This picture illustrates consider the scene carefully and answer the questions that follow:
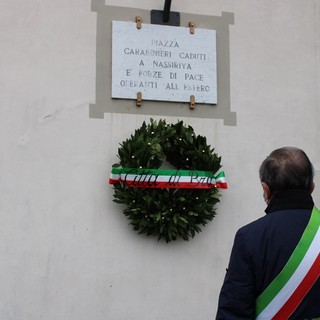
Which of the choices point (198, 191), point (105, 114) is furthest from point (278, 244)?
point (105, 114)

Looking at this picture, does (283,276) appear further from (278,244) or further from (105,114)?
(105,114)

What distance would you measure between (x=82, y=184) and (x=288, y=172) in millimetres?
2659

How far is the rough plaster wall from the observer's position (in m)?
4.97

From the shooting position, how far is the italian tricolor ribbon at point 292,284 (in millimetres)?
2633

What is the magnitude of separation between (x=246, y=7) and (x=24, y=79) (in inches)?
82.1

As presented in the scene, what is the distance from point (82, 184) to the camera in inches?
202

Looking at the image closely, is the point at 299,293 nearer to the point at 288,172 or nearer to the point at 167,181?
the point at 288,172

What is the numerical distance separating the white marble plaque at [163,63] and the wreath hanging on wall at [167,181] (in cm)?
34

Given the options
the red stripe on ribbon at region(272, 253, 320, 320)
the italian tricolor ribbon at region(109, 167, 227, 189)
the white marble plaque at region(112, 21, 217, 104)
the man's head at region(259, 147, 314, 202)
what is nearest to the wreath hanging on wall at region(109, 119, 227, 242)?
the italian tricolor ribbon at region(109, 167, 227, 189)

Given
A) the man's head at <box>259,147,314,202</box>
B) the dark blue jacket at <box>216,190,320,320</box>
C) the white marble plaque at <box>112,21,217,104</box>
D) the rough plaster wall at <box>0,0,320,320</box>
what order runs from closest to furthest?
1. the dark blue jacket at <box>216,190,320,320</box>
2. the man's head at <box>259,147,314,202</box>
3. the rough plaster wall at <box>0,0,320,320</box>
4. the white marble plaque at <box>112,21,217,104</box>

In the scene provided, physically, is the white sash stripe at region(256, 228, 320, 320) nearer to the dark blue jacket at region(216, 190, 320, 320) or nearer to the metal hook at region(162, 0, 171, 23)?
the dark blue jacket at region(216, 190, 320, 320)

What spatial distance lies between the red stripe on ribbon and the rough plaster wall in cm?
255

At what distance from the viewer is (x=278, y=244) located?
2662 millimetres

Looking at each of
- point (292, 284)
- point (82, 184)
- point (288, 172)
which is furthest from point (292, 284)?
point (82, 184)
